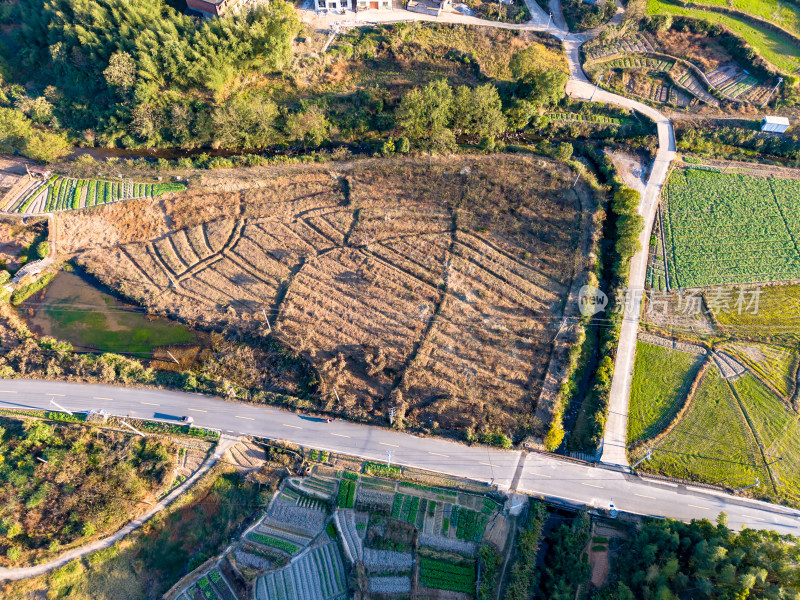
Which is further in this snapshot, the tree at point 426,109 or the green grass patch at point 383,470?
the tree at point 426,109

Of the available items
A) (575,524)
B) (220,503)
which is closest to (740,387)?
(575,524)

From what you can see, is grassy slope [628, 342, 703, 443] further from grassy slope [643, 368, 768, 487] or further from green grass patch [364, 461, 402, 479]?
green grass patch [364, 461, 402, 479]

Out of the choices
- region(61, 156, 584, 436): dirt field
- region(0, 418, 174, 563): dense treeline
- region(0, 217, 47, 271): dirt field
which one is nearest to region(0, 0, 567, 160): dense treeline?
region(61, 156, 584, 436): dirt field

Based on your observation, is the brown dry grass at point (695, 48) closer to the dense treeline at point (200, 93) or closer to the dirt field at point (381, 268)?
the dense treeline at point (200, 93)

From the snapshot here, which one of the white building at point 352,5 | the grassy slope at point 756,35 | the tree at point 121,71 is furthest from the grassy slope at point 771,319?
the tree at point 121,71

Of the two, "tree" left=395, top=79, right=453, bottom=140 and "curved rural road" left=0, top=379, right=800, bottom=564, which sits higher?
"tree" left=395, top=79, right=453, bottom=140

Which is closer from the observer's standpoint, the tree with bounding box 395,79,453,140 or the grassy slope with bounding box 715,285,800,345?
the grassy slope with bounding box 715,285,800,345

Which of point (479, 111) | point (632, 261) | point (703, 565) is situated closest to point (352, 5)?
point (479, 111)
